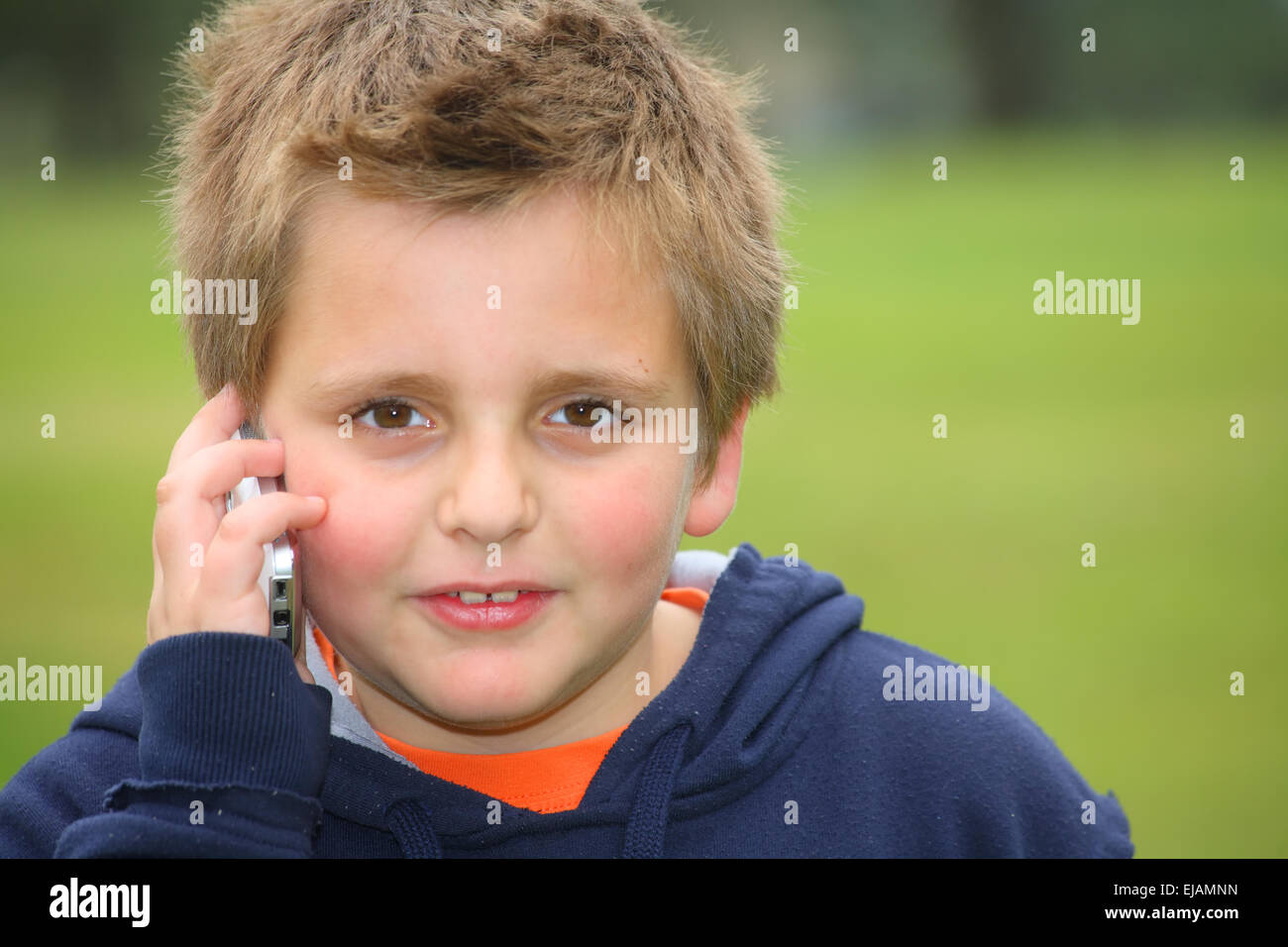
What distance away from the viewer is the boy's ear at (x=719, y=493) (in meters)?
2.25

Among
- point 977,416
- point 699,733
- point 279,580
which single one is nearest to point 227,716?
point 279,580

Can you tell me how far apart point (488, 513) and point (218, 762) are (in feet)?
1.57

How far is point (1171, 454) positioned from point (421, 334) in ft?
24.5

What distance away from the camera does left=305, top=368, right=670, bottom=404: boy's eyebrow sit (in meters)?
1.86

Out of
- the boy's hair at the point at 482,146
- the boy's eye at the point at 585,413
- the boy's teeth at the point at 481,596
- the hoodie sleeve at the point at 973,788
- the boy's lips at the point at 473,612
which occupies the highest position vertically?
the boy's hair at the point at 482,146

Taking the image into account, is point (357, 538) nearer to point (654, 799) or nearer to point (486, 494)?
point (486, 494)

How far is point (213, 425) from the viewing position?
2109 millimetres

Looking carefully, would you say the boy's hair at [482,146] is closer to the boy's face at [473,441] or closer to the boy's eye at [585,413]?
the boy's face at [473,441]

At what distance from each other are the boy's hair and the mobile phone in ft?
0.50

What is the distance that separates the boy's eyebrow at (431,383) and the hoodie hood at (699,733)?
48cm

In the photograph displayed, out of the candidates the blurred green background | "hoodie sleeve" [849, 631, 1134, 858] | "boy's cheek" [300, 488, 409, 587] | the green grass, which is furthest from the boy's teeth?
the green grass

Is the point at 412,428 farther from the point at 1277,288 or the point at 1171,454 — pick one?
the point at 1277,288

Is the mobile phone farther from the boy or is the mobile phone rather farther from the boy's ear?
the boy's ear

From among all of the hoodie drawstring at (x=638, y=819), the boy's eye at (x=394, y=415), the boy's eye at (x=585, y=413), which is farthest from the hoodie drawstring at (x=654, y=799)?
the boy's eye at (x=394, y=415)
